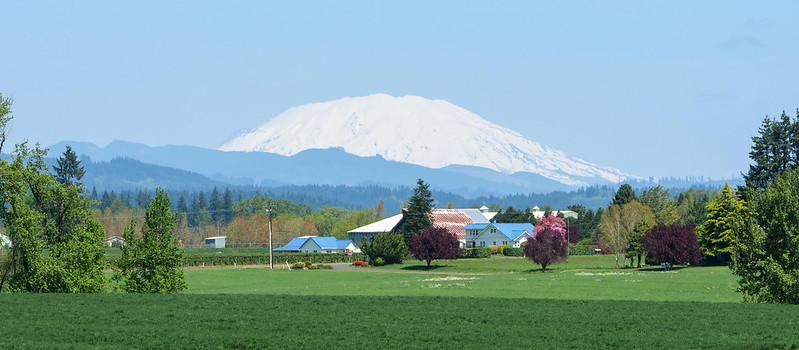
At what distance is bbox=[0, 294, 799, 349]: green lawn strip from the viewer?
35.4 metres

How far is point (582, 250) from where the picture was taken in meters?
157

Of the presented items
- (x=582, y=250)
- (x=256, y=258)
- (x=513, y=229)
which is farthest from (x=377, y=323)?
(x=513, y=229)

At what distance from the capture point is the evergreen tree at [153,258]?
58188mm

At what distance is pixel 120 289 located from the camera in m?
59.8

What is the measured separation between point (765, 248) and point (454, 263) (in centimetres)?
8071

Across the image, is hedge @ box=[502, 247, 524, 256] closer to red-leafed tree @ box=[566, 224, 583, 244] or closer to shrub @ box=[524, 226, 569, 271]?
red-leafed tree @ box=[566, 224, 583, 244]

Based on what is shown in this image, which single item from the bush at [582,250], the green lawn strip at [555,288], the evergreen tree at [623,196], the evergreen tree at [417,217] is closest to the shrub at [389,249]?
the evergreen tree at [417,217]

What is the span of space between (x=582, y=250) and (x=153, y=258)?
110m

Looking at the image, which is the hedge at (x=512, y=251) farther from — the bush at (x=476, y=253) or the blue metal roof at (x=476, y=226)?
the blue metal roof at (x=476, y=226)

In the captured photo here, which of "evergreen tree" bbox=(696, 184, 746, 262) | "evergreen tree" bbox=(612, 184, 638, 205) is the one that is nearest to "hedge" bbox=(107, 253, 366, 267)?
"evergreen tree" bbox=(612, 184, 638, 205)

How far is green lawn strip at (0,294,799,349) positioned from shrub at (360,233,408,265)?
83698 mm

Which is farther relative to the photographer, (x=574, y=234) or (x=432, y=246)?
(x=574, y=234)

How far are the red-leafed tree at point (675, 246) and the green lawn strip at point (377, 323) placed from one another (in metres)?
56.0

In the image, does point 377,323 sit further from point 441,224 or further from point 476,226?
point 476,226
